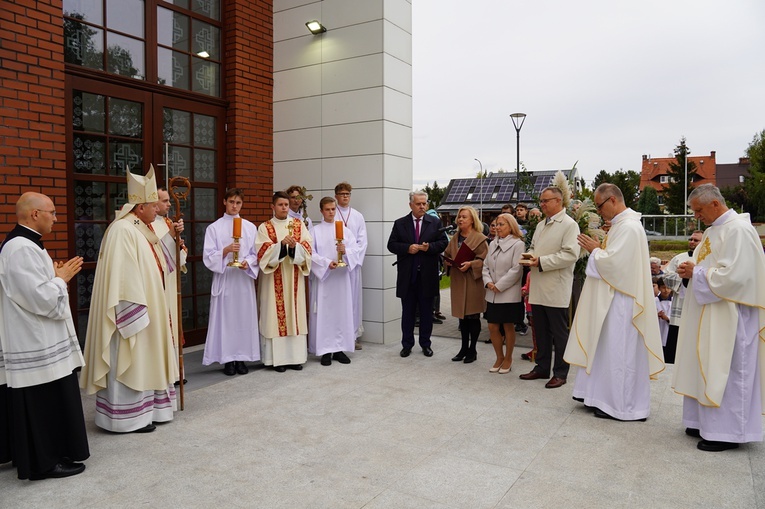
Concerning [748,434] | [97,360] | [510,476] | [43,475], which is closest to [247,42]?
[97,360]

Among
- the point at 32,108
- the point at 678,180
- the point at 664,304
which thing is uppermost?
the point at 678,180

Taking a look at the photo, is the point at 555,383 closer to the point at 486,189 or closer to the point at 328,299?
the point at 328,299

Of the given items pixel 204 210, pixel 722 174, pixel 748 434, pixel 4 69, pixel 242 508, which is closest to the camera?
pixel 242 508

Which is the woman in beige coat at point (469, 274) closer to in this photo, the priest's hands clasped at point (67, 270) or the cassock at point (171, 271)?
the cassock at point (171, 271)

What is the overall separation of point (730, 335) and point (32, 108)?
6.74 m

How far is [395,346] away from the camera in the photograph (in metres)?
8.59

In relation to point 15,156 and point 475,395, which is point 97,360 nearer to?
point 15,156

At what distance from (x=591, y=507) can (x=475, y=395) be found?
248 cm

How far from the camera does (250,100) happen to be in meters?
8.98

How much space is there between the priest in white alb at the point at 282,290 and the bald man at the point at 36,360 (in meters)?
2.93

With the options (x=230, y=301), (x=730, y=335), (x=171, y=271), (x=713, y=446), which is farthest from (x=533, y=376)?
(x=171, y=271)

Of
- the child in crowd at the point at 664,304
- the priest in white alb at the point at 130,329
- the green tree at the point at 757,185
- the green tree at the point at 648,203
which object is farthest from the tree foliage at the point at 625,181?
the priest in white alb at the point at 130,329

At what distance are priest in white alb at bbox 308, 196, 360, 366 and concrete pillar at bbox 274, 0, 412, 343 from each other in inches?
33.7

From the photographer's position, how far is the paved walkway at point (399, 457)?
153 inches
